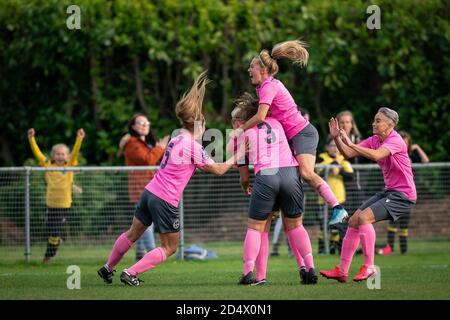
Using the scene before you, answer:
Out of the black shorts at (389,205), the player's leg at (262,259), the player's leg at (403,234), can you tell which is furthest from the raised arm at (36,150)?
the player's leg at (403,234)

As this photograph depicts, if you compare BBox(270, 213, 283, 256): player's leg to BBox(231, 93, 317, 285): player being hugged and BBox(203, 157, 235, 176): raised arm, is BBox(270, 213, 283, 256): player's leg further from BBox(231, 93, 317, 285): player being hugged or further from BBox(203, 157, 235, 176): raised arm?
BBox(203, 157, 235, 176): raised arm

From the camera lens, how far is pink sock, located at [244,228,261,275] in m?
9.37

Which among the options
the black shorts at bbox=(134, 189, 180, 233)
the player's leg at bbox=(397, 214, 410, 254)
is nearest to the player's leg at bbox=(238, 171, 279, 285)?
the black shorts at bbox=(134, 189, 180, 233)

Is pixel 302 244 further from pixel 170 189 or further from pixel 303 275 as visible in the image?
pixel 170 189

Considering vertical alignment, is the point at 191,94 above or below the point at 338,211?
above

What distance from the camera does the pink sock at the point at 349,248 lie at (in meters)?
9.69

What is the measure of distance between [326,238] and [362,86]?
476 centimetres

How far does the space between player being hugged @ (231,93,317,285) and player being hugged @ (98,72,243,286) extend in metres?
0.35

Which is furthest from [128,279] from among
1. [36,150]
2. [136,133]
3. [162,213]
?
[136,133]

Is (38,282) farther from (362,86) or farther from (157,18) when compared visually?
(362,86)

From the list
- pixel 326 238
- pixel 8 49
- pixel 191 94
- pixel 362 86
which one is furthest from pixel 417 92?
pixel 191 94

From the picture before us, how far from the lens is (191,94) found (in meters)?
9.44

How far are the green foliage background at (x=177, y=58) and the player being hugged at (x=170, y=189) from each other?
7379 mm

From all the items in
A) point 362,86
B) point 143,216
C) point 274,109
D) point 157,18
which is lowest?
point 143,216
